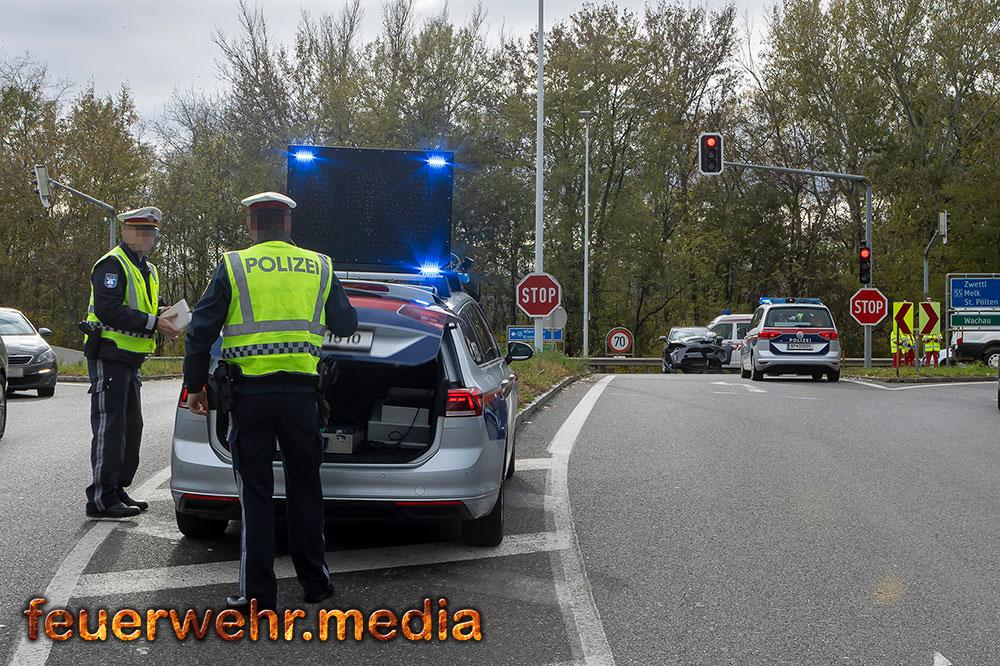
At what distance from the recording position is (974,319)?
32.0m

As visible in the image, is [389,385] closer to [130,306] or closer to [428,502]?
[428,502]

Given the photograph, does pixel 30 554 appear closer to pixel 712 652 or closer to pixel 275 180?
pixel 712 652

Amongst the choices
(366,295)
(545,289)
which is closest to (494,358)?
(366,295)

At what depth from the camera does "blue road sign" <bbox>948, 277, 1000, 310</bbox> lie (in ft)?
104

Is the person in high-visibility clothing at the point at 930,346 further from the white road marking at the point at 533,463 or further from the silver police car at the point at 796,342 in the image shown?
the white road marking at the point at 533,463

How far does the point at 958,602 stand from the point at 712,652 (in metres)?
1.55

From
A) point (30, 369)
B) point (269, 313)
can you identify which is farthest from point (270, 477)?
point (30, 369)

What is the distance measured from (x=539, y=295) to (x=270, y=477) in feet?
55.8

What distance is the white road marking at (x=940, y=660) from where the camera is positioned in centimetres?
460

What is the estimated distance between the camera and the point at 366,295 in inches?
253

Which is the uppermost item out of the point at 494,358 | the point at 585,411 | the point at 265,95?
the point at 265,95

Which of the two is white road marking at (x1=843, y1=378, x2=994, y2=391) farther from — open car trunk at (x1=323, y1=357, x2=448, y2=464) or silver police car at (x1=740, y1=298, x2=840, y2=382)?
open car trunk at (x1=323, y1=357, x2=448, y2=464)

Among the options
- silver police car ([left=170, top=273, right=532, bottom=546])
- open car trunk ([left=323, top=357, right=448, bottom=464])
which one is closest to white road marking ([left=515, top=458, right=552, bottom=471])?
open car trunk ([left=323, top=357, right=448, bottom=464])

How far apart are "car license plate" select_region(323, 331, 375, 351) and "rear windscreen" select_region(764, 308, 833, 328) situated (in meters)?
20.2
